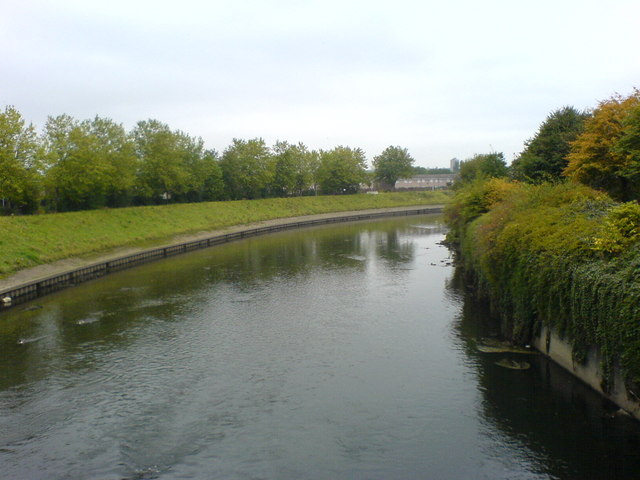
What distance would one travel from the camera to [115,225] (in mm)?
62094

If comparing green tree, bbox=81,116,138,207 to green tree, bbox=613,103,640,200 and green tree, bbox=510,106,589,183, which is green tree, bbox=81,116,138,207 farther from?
green tree, bbox=613,103,640,200

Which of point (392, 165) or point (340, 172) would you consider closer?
point (340, 172)

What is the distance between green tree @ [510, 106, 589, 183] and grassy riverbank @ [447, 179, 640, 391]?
12.1 meters

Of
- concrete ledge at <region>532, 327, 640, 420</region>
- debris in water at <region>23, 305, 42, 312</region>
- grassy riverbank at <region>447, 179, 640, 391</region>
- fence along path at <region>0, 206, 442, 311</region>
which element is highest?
grassy riverbank at <region>447, 179, 640, 391</region>

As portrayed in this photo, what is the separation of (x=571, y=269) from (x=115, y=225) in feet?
182

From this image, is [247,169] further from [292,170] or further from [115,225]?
[115,225]

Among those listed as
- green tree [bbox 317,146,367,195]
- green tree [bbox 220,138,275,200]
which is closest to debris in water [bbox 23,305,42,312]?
green tree [bbox 220,138,275,200]

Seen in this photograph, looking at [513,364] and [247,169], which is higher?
[247,169]

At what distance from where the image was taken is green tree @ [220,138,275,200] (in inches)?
3910

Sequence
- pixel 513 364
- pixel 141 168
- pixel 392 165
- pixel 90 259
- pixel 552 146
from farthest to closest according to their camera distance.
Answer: pixel 392 165, pixel 141 168, pixel 90 259, pixel 552 146, pixel 513 364

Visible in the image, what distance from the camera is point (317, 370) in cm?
2302

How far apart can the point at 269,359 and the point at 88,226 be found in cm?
4269

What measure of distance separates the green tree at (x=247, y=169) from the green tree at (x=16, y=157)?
46.7 meters

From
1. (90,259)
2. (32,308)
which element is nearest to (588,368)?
(32,308)
